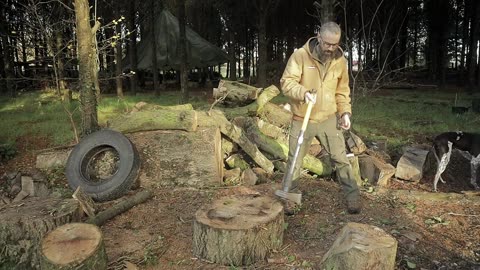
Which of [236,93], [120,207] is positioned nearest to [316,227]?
[120,207]

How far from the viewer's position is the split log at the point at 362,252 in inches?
128

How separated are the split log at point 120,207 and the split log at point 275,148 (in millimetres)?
2346

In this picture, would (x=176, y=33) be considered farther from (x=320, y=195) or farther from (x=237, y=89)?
(x=320, y=195)

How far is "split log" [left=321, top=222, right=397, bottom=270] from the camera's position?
128 inches

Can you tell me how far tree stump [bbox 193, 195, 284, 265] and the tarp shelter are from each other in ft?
65.7

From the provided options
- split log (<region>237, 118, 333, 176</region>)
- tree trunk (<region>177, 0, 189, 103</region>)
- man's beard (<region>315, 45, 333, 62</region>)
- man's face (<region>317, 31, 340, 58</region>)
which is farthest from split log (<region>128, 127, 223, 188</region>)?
tree trunk (<region>177, 0, 189, 103</region>)

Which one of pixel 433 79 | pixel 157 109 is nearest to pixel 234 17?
pixel 433 79

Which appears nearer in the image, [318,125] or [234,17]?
[318,125]

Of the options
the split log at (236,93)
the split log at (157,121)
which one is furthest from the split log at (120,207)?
the split log at (236,93)

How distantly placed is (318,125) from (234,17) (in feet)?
76.8

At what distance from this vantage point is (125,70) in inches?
901

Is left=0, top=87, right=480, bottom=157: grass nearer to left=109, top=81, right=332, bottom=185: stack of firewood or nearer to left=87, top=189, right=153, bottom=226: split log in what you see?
left=109, top=81, right=332, bottom=185: stack of firewood

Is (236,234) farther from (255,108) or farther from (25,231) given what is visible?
(255,108)

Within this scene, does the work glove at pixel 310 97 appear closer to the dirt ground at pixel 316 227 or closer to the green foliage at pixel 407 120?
the dirt ground at pixel 316 227
